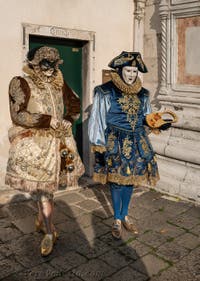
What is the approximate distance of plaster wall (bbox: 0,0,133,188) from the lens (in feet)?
16.8

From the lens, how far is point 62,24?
5691 mm

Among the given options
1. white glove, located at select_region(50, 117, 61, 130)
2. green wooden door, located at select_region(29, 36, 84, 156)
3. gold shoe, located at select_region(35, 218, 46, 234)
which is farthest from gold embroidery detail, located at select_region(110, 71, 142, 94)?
green wooden door, located at select_region(29, 36, 84, 156)

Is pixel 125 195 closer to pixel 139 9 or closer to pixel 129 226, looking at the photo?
pixel 129 226

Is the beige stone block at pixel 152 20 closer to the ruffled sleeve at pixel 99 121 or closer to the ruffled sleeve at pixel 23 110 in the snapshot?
the ruffled sleeve at pixel 99 121

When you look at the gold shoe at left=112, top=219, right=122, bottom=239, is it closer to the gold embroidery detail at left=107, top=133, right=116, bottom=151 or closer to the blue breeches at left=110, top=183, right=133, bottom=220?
the blue breeches at left=110, top=183, right=133, bottom=220

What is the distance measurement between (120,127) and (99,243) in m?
1.38

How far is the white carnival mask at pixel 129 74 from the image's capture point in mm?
3955

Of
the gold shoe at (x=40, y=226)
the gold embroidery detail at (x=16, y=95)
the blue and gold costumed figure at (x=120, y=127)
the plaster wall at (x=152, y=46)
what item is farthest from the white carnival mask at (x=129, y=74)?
the plaster wall at (x=152, y=46)

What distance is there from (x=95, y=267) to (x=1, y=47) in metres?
3.41

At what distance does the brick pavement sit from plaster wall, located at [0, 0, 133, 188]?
1185mm

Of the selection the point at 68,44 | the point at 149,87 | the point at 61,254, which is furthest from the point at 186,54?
the point at 61,254

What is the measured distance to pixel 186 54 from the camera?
5.90m

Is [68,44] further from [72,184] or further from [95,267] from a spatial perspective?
[95,267]

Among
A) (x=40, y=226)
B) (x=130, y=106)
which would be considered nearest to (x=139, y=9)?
(x=130, y=106)
